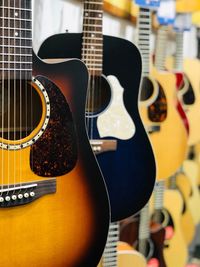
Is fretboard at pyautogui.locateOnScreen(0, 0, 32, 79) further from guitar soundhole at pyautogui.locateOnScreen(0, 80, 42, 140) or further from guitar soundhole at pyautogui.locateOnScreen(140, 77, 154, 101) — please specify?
guitar soundhole at pyautogui.locateOnScreen(140, 77, 154, 101)

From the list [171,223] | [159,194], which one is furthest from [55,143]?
[171,223]

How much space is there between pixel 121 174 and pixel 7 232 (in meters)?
0.40

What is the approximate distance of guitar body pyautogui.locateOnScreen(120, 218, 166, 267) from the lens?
1.46 metres

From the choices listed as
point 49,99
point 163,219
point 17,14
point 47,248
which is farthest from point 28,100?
point 163,219

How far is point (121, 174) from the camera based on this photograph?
105cm

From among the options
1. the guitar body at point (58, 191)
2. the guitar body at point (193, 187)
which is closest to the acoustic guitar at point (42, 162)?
the guitar body at point (58, 191)

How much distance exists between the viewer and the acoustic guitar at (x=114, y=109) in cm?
98

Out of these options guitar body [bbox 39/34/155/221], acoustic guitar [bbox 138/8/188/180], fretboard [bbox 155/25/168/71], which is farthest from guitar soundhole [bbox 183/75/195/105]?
guitar body [bbox 39/34/155/221]

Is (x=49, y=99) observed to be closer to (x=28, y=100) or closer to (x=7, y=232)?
(x=28, y=100)

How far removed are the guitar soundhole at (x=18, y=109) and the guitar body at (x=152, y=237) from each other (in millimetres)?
799

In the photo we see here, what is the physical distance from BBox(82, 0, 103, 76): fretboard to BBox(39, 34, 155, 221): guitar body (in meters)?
0.04

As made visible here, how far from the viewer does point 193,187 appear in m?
2.14

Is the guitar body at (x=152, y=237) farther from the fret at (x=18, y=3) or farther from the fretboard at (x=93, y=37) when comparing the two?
the fret at (x=18, y=3)

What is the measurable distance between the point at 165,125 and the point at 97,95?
0.46 m
